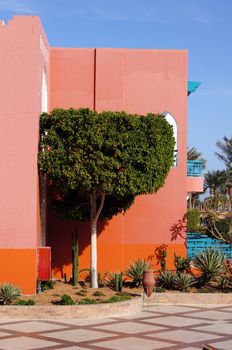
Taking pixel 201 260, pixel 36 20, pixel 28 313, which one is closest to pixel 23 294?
pixel 28 313

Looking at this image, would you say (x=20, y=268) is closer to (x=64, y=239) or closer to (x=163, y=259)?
(x=64, y=239)

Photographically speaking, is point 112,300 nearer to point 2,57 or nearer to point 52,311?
point 52,311

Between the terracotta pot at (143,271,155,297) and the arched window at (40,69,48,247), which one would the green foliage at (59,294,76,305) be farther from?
the arched window at (40,69,48,247)

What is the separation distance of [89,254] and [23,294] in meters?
4.16

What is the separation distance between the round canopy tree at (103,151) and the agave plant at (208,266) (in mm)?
2899

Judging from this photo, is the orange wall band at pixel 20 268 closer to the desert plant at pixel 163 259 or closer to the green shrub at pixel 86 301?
the green shrub at pixel 86 301

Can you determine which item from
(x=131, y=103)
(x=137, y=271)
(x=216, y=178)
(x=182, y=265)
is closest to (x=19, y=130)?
(x=131, y=103)

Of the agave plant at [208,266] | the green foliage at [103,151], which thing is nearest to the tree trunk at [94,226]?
the green foliage at [103,151]

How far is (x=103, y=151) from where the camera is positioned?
17.8 metres

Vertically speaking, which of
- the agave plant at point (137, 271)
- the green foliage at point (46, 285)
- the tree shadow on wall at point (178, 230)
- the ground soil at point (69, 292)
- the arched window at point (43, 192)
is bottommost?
the ground soil at point (69, 292)

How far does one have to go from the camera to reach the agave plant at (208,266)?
19.5 metres

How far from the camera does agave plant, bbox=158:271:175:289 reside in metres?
19.2

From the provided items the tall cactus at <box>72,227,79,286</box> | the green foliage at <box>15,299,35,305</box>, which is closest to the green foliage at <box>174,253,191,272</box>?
the tall cactus at <box>72,227,79,286</box>

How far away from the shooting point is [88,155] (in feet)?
57.9
